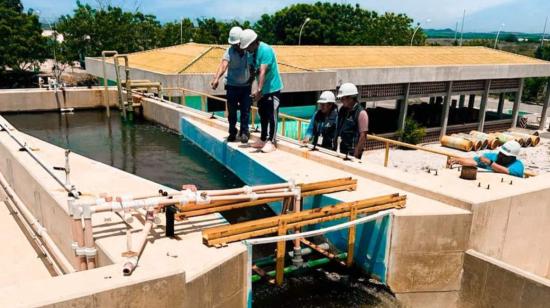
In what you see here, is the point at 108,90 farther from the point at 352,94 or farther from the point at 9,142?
the point at 352,94

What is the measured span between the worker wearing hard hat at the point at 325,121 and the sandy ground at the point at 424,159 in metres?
16.6

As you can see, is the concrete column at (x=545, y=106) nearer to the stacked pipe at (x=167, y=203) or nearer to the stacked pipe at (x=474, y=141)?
the stacked pipe at (x=474, y=141)

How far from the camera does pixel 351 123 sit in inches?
279

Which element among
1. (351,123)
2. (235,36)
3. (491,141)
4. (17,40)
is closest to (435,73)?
(491,141)

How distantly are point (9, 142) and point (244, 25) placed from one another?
53152 millimetres

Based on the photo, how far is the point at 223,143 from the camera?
8.41 meters

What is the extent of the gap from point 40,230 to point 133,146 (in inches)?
171

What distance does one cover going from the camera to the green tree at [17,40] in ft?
123

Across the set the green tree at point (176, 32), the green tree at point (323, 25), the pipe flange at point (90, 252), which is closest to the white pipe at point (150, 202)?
the pipe flange at point (90, 252)

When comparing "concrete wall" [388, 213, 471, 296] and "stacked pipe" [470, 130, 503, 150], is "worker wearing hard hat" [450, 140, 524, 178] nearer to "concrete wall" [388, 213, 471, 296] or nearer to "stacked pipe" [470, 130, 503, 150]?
"concrete wall" [388, 213, 471, 296]

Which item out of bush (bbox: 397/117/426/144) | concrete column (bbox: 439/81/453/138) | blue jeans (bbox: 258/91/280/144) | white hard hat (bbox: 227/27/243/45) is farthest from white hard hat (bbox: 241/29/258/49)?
concrete column (bbox: 439/81/453/138)

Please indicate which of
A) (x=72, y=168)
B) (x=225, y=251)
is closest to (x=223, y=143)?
(x=72, y=168)

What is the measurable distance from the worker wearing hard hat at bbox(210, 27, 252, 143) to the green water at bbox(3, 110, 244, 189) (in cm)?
113

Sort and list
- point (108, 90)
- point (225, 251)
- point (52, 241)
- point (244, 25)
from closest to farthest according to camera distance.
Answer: point (225, 251), point (52, 241), point (108, 90), point (244, 25)
